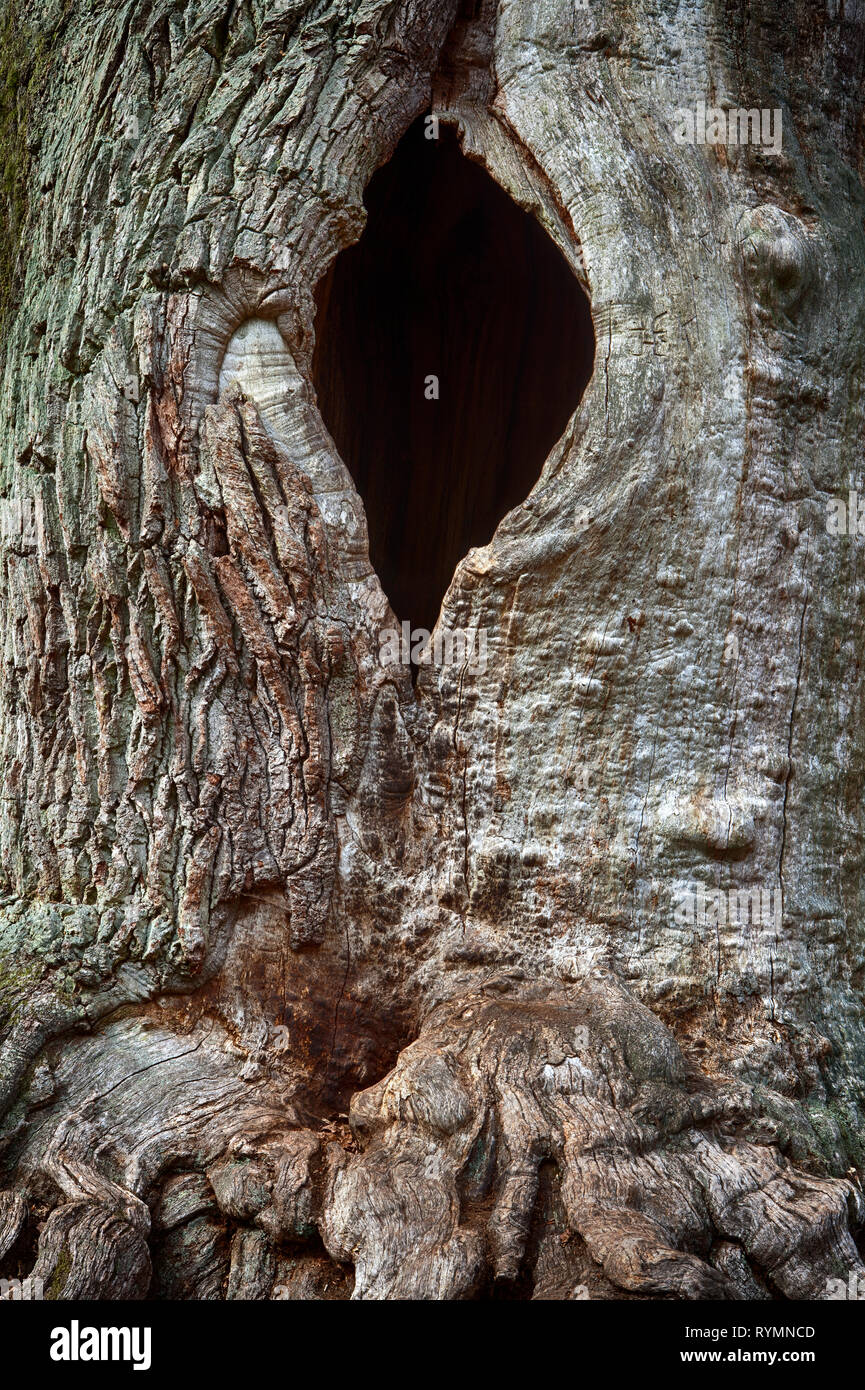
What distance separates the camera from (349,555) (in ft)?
8.79

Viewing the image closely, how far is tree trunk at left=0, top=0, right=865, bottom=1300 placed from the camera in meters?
2.58

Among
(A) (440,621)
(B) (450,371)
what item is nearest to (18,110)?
(B) (450,371)

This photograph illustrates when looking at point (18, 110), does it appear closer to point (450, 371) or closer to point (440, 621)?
point (450, 371)

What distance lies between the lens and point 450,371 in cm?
416

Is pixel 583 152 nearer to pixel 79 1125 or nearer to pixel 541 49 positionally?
pixel 541 49

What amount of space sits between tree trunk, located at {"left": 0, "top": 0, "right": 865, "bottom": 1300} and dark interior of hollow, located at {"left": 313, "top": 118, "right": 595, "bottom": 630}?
1.19 metres

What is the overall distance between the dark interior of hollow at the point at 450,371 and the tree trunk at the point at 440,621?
1189mm

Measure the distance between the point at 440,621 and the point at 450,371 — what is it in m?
1.76

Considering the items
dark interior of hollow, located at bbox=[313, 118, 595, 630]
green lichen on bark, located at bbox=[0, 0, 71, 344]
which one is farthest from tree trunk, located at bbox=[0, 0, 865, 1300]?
dark interior of hollow, located at bbox=[313, 118, 595, 630]

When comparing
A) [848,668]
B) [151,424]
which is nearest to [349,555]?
[151,424]

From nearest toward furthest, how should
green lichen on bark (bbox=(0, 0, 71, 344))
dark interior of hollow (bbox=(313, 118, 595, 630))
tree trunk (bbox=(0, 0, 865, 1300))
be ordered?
tree trunk (bbox=(0, 0, 865, 1300))
green lichen on bark (bbox=(0, 0, 71, 344))
dark interior of hollow (bbox=(313, 118, 595, 630))

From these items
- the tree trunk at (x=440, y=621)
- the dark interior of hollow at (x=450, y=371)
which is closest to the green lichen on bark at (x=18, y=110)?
the tree trunk at (x=440, y=621)

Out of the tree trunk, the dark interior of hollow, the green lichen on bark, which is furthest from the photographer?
the dark interior of hollow

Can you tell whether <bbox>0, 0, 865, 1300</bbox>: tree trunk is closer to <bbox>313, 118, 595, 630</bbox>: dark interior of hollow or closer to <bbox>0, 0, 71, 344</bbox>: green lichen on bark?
<bbox>0, 0, 71, 344</bbox>: green lichen on bark
